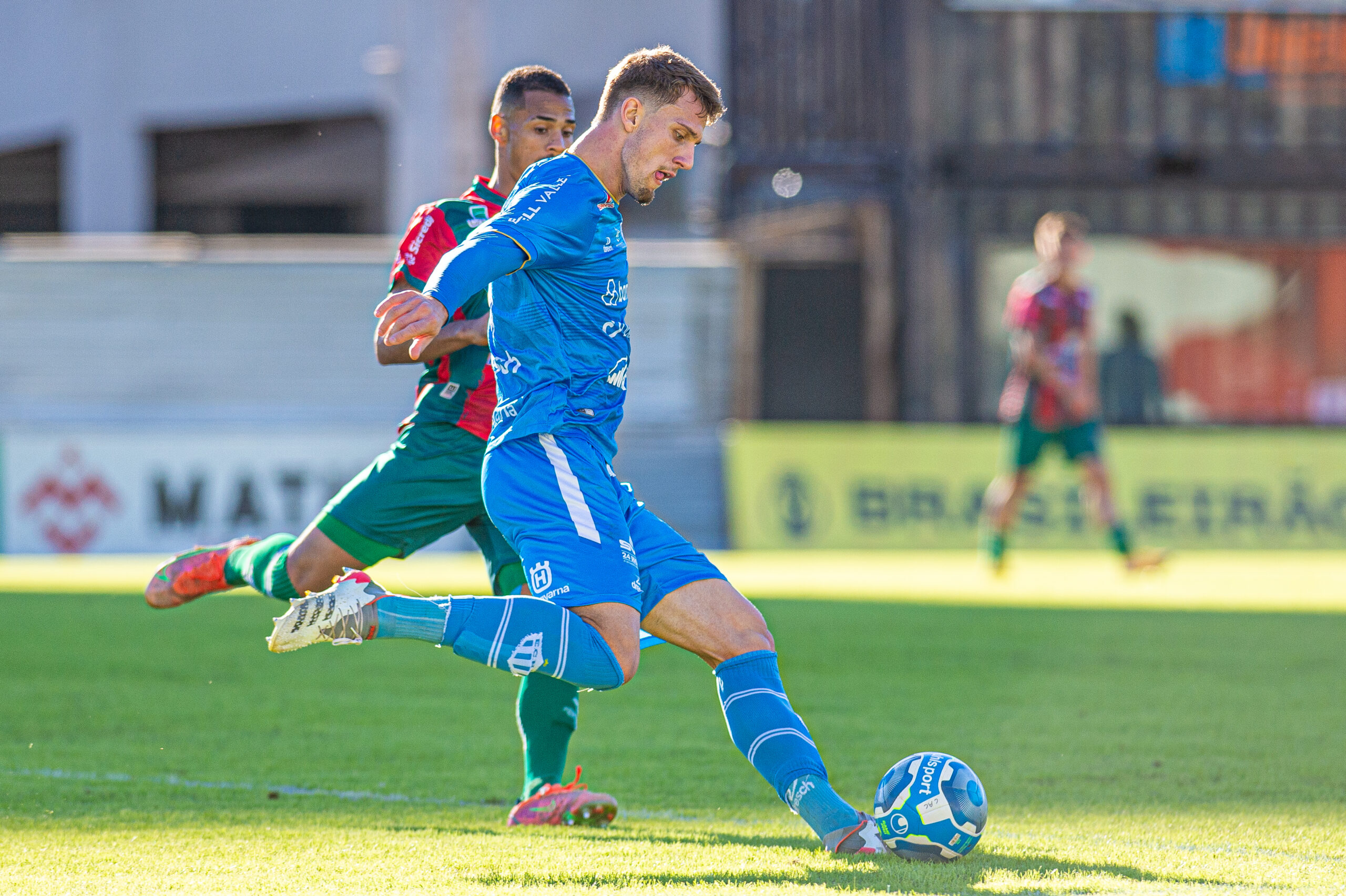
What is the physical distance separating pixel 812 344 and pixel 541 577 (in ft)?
64.8

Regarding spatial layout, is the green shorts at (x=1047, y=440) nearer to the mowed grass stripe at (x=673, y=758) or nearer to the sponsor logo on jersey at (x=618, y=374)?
the mowed grass stripe at (x=673, y=758)

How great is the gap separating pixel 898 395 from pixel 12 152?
54.2 ft

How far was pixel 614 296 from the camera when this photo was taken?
185 inches

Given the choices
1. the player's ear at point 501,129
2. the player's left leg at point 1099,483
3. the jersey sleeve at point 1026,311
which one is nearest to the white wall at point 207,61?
the jersey sleeve at point 1026,311

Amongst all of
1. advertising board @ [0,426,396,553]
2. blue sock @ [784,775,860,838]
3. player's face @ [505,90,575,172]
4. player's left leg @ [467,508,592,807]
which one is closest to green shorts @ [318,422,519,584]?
player's left leg @ [467,508,592,807]

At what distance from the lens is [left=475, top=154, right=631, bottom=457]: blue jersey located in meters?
4.55

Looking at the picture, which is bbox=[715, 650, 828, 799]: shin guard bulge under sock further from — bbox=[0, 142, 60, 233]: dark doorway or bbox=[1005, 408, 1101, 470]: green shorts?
bbox=[0, 142, 60, 233]: dark doorway

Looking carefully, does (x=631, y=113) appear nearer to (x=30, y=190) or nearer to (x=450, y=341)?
(x=450, y=341)

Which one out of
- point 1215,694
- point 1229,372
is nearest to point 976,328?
point 1229,372

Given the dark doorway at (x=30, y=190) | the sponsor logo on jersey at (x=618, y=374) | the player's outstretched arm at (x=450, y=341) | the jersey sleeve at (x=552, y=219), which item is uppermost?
the dark doorway at (x=30, y=190)

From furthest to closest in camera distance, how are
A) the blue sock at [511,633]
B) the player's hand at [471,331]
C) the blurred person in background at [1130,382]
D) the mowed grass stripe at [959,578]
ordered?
the blurred person in background at [1130,382] < the mowed grass stripe at [959,578] < the player's hand at [471,331] < the blue sock at [511,633]

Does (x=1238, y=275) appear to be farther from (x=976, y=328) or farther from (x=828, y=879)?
(x=828, y=879)

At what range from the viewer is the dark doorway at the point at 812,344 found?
24.0m

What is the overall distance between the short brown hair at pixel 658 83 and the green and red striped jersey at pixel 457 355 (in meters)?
1.10
